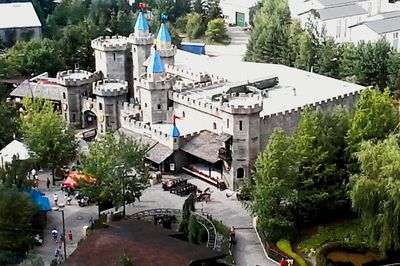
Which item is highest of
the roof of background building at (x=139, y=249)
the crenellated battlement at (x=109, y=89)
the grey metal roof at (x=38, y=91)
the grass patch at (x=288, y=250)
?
the crenellated battlement at (x=109, y=89)

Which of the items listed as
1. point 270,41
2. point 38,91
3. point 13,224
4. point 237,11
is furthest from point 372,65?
point 237,11

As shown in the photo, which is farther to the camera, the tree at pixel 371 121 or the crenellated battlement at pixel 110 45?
the crenellated battlement at pixel 110 45

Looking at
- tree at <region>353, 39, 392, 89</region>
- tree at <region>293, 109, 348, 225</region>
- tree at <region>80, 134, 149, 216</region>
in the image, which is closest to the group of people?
tree at <region>80, 134, 149, 216</region>

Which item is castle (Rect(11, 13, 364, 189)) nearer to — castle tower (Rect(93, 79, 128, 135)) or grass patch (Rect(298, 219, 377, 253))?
castle tower (Rect(93, 79, 128, 135))

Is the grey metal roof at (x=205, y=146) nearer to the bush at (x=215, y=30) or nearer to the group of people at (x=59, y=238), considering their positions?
the group of people at (x=59, y=238)

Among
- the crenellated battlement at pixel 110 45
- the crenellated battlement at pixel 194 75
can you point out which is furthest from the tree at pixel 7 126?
the crenellated battlement at pixel 194 75
